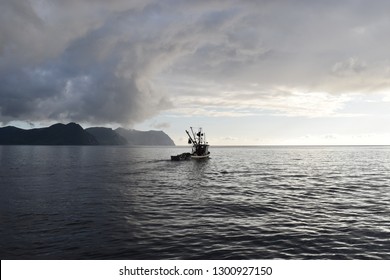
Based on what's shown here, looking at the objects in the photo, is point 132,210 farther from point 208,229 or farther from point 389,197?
point 389,197

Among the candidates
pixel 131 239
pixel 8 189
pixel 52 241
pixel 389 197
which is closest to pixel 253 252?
pixel 131 239

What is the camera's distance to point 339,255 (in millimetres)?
18781

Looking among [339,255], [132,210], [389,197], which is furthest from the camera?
[389,197]

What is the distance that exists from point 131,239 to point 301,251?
40.7 feet

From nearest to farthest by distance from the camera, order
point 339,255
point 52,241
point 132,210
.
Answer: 1. point 339,255
2. point 52,241
3. point 132,210

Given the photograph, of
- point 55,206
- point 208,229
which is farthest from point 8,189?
point 208,229

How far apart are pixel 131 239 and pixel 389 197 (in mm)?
37876

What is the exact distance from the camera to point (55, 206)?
34812 millimetres

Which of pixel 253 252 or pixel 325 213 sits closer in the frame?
pixel 253 252

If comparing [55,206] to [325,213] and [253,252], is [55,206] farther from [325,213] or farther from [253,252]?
[325,213]

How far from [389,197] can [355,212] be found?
14343 millimetres
